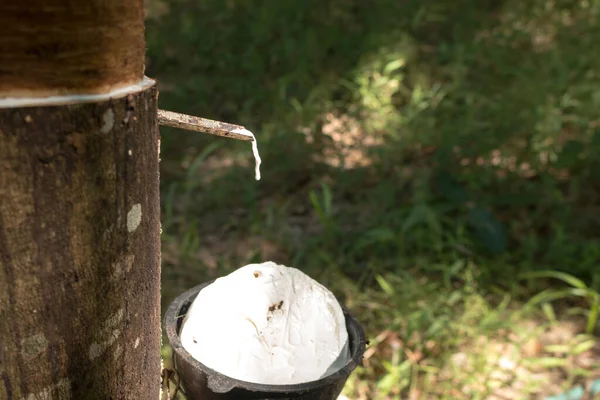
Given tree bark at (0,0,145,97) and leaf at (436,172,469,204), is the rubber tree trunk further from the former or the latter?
leaf at (436,172,469,204)

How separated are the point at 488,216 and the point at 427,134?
0.79 meters

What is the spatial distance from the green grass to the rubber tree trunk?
149 cm

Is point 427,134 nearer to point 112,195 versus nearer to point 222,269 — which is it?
point 222,269

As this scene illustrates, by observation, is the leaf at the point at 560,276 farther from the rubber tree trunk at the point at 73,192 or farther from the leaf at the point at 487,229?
the rubber tree trunk at the point at 73,192

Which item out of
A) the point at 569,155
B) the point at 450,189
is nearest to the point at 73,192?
the point at 450,189

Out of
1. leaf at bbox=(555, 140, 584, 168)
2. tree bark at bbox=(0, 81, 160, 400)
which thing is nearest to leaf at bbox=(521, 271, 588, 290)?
leaf at bbox=(555, 140, 584, 168)

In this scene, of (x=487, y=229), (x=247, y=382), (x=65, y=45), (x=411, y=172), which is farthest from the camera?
(x=411, y=172)

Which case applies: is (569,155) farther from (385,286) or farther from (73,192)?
(73,192)

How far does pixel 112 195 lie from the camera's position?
2.99 ft

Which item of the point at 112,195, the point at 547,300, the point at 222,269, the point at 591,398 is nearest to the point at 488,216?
the point at 547,300

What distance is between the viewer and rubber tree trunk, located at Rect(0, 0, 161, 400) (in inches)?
30.8

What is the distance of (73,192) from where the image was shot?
0.85 meters

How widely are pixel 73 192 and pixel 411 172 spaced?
2.82 metres

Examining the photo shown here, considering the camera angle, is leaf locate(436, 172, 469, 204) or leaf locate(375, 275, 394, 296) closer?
leaf locate(375, 275, 394, 296)
